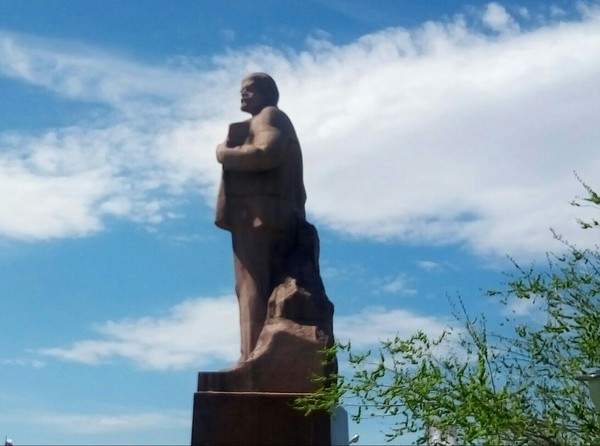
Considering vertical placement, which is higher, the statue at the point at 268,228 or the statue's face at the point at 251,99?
the statue's face at the point at 251,99

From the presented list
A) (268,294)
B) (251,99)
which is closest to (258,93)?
(251,99)

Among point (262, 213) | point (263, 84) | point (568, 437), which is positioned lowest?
point (568, 437)

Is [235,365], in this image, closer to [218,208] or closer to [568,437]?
[218,208]

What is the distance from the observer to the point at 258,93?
8859 millimetres

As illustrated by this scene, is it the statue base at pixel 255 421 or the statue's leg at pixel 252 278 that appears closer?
the statue base at pixel 255 421

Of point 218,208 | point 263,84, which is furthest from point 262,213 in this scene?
point 263,84

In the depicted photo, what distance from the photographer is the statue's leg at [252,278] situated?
8.27m

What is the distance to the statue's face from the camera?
348 inches

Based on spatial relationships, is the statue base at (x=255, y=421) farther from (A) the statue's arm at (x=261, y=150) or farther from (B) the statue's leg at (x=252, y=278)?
(A) the statue's arm at (x=261, y=150)

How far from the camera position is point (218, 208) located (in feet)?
28.3

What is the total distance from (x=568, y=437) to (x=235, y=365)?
2.88m

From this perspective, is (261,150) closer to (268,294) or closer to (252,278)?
(252,278)

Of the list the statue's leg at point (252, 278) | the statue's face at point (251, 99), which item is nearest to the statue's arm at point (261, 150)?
the statue's face at point (251, 99)

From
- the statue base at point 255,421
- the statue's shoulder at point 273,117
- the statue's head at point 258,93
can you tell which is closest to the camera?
the statue base at point 255,421
